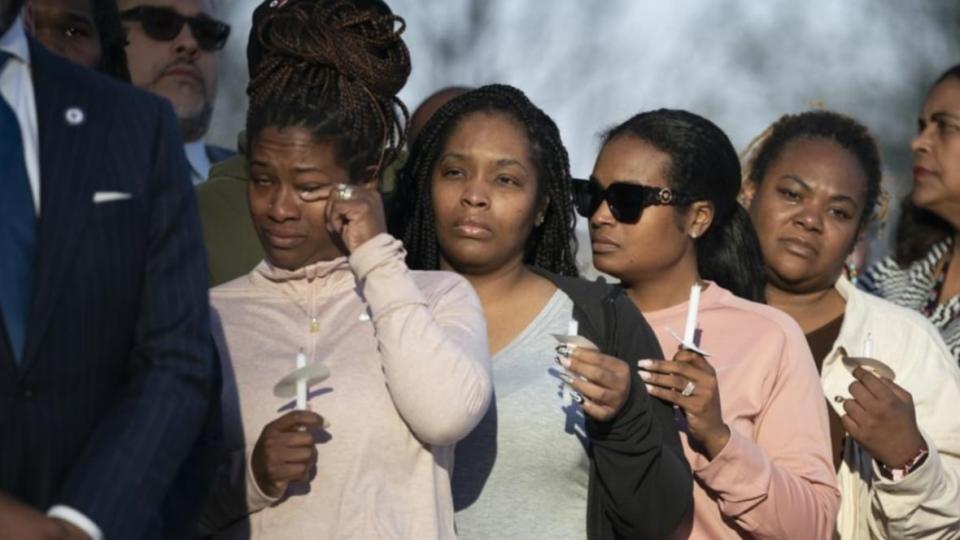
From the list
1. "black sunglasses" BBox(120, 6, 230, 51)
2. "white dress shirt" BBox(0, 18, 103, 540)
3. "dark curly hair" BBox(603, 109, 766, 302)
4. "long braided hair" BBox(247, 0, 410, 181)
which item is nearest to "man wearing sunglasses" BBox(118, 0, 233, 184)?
"black sunglasses" BBox(120, 6, 230, 51)

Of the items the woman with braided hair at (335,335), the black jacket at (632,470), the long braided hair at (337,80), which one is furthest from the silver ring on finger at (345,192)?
the black jacket at (632,470)

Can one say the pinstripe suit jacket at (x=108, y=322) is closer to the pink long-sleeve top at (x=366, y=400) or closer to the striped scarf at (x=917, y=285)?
the pink long-sleeve top at (x=366, y=400)

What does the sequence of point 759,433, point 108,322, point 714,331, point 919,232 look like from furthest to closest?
point 919,232 < point 714,331 < point 759,433 < point 108,322

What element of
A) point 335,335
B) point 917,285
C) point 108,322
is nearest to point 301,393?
point 335,335

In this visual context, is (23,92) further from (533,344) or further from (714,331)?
(714,331)

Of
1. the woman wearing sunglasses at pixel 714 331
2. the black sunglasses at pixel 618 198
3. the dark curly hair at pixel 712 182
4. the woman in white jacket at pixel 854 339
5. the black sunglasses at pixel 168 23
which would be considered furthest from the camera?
the black sunglasses at pixel 168 23

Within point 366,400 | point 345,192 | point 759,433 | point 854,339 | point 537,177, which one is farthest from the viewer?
point 854,339

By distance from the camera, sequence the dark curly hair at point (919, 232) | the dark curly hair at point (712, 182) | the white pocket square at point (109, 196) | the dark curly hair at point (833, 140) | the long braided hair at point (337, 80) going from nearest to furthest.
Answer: the white pocket square at point (109, 196), the long braided hair at point (337, 80), the dark curly hair at point (712, 182), the dark curly hair at point (833, 140), the dark curly hair at point (919, 232)

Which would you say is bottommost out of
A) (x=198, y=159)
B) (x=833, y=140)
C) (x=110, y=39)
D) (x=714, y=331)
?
(x=198, y=159)

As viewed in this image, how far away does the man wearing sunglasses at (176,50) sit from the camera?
7.99 meters

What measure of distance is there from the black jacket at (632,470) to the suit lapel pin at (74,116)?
167cm

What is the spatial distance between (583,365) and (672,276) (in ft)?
4.28

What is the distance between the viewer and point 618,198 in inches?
257

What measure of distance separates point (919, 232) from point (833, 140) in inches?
A: 33.8
